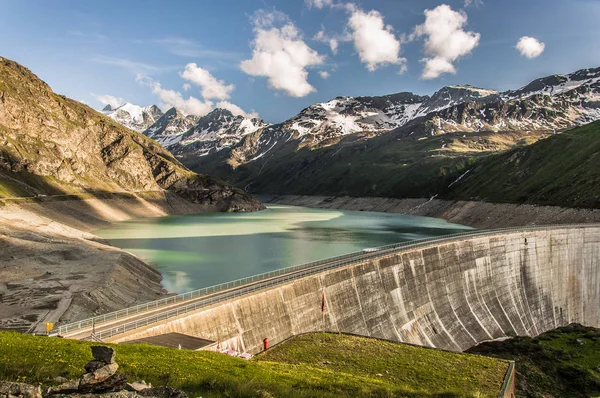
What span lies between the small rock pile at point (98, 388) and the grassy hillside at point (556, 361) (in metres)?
31.1

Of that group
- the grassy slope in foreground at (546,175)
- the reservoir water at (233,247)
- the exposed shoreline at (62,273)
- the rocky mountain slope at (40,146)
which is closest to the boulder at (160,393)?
the exposed shoreline at (62,273)

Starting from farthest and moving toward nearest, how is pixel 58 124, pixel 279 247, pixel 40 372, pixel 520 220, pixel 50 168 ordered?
1. pixel 58 124
2. pixel 50 168
3. pixel 520 220
4. pixel 279 247
5. pixel 40 372

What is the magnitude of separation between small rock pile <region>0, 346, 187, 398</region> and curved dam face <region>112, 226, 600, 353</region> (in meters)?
16.1

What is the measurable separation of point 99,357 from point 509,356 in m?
40.6

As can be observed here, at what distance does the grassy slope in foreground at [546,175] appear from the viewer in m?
116

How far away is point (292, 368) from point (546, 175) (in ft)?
474

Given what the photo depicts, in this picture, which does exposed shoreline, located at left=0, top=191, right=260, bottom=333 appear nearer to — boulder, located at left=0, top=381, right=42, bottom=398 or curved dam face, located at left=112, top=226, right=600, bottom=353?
curved dam face, located at left=112, top=226, right=600, bottom=353

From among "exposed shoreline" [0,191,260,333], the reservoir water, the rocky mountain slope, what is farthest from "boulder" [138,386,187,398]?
the rocky mountain slope

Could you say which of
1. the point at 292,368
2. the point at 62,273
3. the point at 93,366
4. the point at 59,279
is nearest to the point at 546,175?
the point at 292,368

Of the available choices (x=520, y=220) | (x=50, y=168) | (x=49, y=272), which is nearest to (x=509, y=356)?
(x=49, y=272)

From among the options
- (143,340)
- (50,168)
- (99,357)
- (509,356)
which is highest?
(50,168)

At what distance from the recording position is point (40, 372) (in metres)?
14.5

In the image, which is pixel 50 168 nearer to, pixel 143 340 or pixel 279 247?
pixel 279 247

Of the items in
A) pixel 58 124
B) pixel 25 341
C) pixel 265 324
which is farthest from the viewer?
pixel 58 124
